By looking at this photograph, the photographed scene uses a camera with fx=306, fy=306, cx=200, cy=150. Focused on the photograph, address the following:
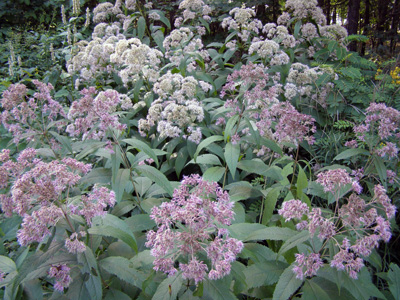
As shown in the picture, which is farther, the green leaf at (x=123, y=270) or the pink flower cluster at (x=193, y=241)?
the green leaf at (x=123, y=270)

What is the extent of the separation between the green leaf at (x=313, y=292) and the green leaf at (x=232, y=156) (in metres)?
1.09

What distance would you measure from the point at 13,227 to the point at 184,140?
2025mm

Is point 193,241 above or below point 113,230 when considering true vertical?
above

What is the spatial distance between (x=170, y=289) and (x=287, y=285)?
643mm

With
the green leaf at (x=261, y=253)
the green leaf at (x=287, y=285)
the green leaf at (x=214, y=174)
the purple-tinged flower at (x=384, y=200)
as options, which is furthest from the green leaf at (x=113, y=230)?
the purple-tinged flower at (x=384, y=200)

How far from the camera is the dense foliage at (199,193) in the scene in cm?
163

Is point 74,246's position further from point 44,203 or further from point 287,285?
point 287,285

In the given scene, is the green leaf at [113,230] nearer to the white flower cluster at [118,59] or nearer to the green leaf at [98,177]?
the green leaf at [98,177]

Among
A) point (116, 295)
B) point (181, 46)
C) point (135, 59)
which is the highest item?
point (181, 46)

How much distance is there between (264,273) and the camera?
6.21ft

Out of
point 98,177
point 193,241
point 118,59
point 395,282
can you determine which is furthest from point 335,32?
point 193,241

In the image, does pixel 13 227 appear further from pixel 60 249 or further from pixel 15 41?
pixel 15 41

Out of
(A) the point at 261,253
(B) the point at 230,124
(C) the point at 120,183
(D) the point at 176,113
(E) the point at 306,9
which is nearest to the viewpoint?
(A) the point at 261,253

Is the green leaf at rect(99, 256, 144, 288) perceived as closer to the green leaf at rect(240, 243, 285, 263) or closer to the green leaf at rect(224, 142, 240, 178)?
the green leaf at rect(240, 243, 285, 263)
